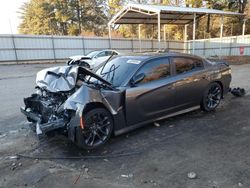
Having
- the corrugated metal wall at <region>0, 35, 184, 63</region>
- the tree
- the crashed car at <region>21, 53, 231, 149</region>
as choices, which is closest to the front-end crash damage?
the crashed car at <region>21, 53, 231, 149</region>

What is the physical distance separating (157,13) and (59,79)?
17611 millimetres

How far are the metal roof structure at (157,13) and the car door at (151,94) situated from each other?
1606 centimetres

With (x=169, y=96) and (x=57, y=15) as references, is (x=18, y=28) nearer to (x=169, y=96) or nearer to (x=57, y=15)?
(x=57, y=15)

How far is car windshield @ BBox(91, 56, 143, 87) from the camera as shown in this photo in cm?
465

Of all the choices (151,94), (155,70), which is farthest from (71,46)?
(151,94)

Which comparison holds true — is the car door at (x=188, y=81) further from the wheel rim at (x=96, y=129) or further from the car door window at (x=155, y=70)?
the wheel rim at (x=96, y=129)

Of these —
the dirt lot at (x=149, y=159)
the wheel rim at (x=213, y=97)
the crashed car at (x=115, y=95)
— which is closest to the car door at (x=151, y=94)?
the crashed car at (x=115, y=95)

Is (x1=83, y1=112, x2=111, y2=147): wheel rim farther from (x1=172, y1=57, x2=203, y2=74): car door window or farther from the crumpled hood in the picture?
(x1=172, y1=57, x2=203, y2=74): car door window

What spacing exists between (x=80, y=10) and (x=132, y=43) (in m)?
16.9

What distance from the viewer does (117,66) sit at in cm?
500

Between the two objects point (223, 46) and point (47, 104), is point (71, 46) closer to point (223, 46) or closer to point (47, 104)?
point (223, 46)

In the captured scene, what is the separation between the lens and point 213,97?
6.12 m

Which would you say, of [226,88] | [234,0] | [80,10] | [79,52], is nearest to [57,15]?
[80,10]

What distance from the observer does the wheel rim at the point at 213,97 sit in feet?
19.7
